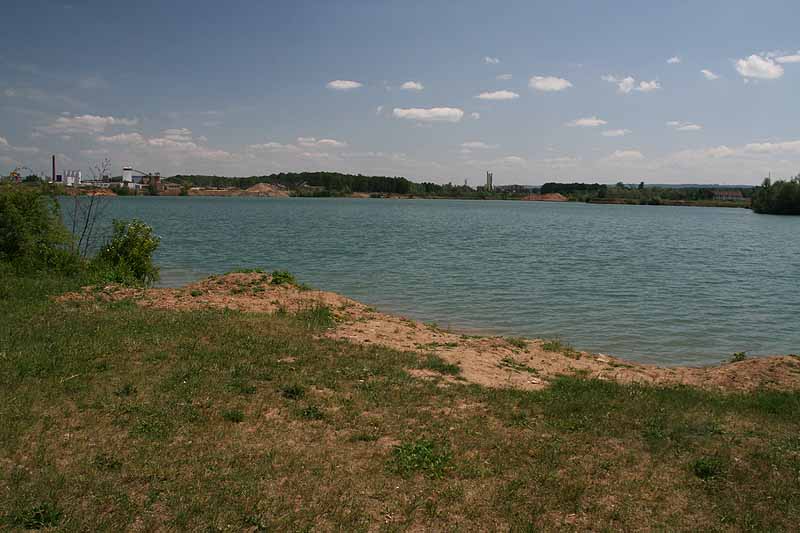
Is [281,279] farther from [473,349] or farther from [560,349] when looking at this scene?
[560,349]

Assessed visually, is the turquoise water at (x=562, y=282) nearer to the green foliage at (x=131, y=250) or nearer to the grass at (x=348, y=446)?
the green foliage at (x=131, y=250)

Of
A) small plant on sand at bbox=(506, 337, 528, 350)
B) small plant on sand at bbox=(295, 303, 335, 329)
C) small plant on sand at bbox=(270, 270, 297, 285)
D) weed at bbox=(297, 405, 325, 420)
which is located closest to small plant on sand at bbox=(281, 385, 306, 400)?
weed at bbox=(297, 405, 325, 420)

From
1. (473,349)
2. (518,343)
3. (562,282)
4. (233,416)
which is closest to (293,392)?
(233,416)

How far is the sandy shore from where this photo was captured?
426 inches

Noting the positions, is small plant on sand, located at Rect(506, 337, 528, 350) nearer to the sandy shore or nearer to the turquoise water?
the sandy shore

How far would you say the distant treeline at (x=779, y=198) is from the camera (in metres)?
122

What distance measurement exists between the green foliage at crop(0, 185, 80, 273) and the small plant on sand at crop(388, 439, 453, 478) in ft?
49.8

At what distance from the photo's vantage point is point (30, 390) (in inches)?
312

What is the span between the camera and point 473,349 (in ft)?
41.0

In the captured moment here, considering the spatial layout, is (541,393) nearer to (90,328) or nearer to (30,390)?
(30,390)

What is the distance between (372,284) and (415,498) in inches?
758

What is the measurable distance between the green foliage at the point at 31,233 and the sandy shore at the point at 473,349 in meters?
3.96

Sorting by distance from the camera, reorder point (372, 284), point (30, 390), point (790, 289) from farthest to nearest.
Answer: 1. point (790, 289)
2. point (372, 284)
3. point (30, 390)

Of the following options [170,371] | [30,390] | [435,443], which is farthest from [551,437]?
[30,390]
